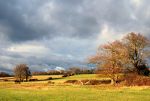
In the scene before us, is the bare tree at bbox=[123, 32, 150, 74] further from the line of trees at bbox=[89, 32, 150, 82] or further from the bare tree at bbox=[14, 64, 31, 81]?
the bare tree at bbox=[14, 64, 31, 81]

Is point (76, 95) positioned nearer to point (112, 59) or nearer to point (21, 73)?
point (112, 59)

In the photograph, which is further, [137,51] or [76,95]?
[137,51]

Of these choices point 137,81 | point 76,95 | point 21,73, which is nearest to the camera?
point 76,95

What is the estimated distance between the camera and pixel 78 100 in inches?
1235

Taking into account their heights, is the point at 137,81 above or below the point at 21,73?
below

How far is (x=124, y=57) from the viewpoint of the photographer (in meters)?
87.3

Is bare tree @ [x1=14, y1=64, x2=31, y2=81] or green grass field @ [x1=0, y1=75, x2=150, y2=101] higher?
bare tree @ [x1=14, y1=64, x2=31, y2=81]

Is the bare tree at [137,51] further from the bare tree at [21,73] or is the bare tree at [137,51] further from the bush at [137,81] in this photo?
the bare tree at [21,73]

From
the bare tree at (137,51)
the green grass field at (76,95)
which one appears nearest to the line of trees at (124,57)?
the bare tree at (137,51)

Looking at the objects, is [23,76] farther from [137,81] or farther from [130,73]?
[137,81]

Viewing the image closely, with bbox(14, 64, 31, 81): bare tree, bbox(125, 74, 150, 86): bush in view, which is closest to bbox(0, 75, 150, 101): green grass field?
bbox(125, 74, 150, 86): bush

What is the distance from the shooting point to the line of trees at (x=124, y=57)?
8425 centimetres

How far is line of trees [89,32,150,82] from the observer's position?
84250 millimetres

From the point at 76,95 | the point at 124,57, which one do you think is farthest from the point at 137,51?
the point at 76,95
